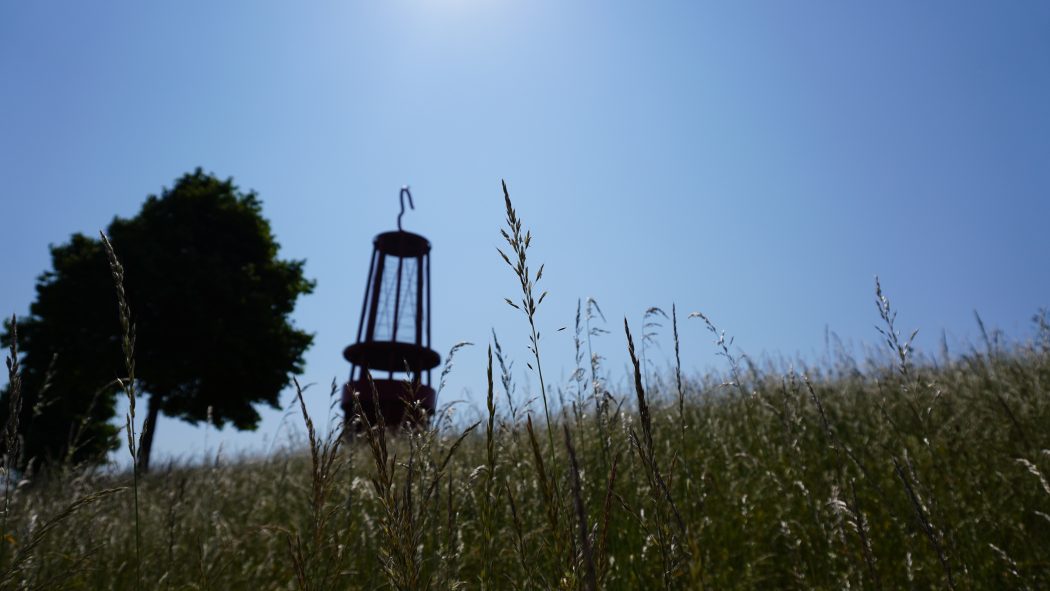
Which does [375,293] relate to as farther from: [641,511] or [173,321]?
[641,511]

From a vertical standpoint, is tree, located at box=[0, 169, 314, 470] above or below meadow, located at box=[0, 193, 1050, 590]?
above

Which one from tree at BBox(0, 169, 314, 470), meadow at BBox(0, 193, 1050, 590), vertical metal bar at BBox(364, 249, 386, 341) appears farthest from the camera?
tree at BBox(0, 169, 314, 470)

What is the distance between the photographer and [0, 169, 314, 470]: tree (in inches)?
685

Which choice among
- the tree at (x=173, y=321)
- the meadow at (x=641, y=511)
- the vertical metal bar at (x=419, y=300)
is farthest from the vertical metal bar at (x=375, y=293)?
the meadow at (x=641, y=511)

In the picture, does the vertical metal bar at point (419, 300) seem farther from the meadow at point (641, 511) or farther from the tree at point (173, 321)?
the meadow at point (641, 511)

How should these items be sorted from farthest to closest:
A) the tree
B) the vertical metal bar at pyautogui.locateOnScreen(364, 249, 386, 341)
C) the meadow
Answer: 1. the tree
2. the vertical metal bar at pyautogui.locateOnScreen(364, 249, 386, 341)
3. the meadow

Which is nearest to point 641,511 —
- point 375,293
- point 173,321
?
point 375,293

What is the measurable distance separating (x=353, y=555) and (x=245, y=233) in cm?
1931

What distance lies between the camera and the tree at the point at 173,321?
1739cm

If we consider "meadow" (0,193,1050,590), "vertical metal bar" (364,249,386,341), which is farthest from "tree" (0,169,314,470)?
"meadow" (0,193,1050,590)

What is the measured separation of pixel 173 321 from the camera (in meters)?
18.0

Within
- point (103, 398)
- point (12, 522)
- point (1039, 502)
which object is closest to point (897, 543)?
point (1039, 502)

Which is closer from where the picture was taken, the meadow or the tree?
the meadow

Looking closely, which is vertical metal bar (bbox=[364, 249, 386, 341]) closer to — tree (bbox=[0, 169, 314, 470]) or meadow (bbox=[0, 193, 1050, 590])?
tree (bbox=[0, 169, 314, 470])
